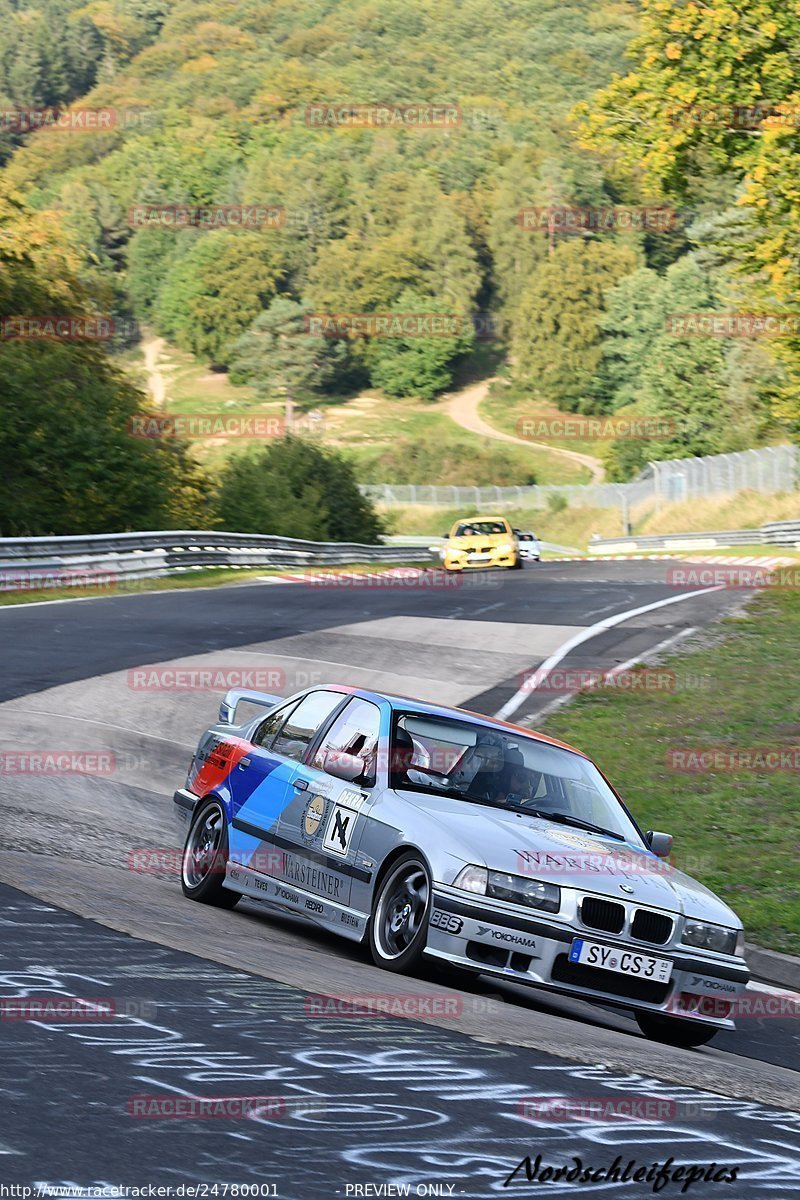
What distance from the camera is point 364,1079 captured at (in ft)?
17.3

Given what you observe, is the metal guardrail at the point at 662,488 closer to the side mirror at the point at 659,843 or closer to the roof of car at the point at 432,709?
the roof of car at the point at 432,709

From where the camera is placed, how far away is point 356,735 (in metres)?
8.70

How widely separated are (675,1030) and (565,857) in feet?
3.25

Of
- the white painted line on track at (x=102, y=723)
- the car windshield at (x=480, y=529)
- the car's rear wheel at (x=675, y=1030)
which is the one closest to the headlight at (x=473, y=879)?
the car's rear wheel at (x=675, y=1030)

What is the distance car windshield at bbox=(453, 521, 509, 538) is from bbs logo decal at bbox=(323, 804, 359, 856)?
33.8 metres

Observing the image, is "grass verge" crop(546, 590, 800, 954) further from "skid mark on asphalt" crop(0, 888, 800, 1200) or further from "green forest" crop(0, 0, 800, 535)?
"green forest" crop(0, 0, 800, 535)

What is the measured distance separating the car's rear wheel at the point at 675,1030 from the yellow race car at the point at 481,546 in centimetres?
3355

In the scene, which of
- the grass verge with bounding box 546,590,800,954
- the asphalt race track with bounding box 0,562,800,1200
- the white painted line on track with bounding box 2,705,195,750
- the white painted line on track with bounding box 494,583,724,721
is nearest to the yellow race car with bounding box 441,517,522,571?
the white painted line on track with bounding box 494,583,724,721

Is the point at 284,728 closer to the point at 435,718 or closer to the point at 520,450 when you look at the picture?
the point at 435,718

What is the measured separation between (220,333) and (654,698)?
138 m

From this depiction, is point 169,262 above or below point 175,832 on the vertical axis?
above

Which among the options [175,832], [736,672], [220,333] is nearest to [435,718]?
[175,832]

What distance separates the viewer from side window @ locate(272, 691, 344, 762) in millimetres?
9102

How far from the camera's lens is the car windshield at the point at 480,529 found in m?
42.2
